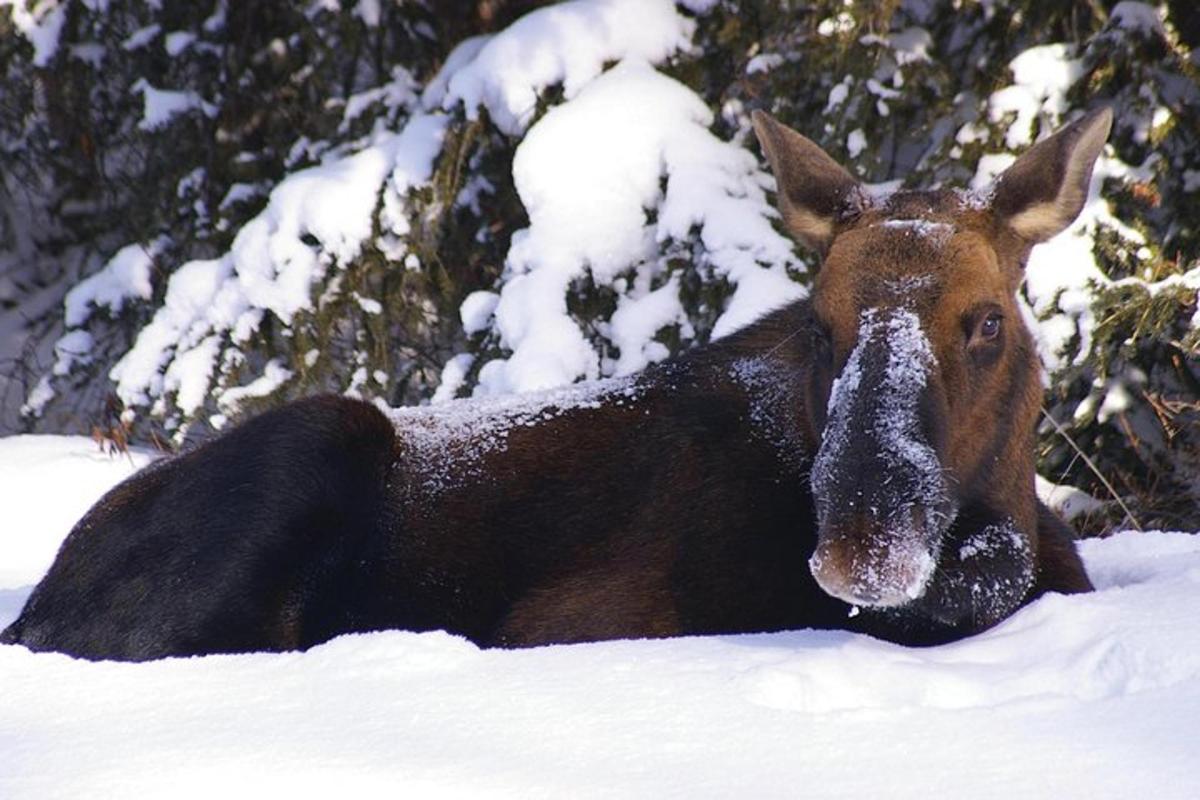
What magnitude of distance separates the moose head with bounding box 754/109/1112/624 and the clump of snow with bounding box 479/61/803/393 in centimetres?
266

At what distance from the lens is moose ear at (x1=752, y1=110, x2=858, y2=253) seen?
439 cm

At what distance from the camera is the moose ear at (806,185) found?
439 centimetres

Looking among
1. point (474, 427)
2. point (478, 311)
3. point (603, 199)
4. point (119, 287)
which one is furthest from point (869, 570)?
point (119, 287)

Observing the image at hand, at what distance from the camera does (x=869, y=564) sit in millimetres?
3352

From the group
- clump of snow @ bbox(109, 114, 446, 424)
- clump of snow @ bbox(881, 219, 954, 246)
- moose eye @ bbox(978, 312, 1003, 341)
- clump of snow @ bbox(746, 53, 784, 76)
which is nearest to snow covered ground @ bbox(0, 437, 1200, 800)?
moose eye @ bbox(978, 312, 1003, 341)

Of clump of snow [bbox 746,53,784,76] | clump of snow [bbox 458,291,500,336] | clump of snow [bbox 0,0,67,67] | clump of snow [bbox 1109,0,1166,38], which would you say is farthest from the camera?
clump of snow [bbox 0,0,67,67]

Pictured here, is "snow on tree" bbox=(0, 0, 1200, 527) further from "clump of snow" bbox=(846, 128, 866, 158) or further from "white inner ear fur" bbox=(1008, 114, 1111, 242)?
"white inner ear fur" bbox=(1008, 114, 1111, 242)

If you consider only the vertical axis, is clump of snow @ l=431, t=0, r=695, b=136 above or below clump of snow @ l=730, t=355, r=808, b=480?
above

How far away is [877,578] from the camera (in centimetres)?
334

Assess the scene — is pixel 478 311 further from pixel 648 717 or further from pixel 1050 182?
pixel 648 717

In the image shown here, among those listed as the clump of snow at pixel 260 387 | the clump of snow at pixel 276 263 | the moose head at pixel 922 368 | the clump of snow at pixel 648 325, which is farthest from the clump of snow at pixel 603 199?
the moose head at pixel 922 368

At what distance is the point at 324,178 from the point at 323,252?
38cm

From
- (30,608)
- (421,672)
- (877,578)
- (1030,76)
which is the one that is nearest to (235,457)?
(30,608)

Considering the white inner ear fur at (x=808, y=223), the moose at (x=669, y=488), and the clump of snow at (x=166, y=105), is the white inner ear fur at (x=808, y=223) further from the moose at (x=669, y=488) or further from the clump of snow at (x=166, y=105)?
the clump of snow at (x=166, y=105)
